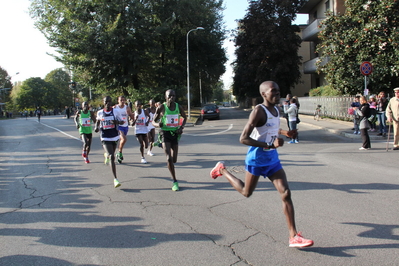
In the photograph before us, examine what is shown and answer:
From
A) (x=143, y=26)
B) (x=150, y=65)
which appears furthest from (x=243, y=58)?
(x=143, y=26)

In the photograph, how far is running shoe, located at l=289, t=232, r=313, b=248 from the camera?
3.59 meters

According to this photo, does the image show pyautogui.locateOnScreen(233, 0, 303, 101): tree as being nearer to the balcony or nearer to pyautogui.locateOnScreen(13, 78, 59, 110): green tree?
the balcony

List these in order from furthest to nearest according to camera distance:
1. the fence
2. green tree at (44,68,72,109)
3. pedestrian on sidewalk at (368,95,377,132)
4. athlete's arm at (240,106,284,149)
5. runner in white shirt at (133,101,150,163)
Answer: green tree at (44,68,72,109) → the fence → pedestrian on sidewalk at (368,95,377,132) → runner in white shirt at (133,101,150,163) → athlete's arm at (240,106,284,149)

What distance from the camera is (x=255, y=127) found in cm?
391

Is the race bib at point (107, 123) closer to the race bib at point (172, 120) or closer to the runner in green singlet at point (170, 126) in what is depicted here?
the runner in green singlet at point (170, 126)

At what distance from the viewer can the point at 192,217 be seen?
15.8 ft

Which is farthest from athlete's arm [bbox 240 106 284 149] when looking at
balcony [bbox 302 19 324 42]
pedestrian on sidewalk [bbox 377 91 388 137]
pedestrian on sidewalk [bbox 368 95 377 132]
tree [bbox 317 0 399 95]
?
balcony [bbox 302 19 324 42]

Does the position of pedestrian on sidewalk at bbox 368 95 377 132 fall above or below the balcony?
below

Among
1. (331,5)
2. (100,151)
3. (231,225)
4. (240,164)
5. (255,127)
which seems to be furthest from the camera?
(331,5)

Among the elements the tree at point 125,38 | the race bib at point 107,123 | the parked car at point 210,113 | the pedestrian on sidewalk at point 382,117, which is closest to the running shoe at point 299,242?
the race bib at point 107,123

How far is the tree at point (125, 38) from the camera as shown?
1188 inches

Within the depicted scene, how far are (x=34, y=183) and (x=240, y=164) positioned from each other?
4.95m

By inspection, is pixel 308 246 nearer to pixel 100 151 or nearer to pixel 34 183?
pixel 34 183

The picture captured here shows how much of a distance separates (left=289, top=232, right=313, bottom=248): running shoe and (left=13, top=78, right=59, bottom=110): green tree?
317 feet
